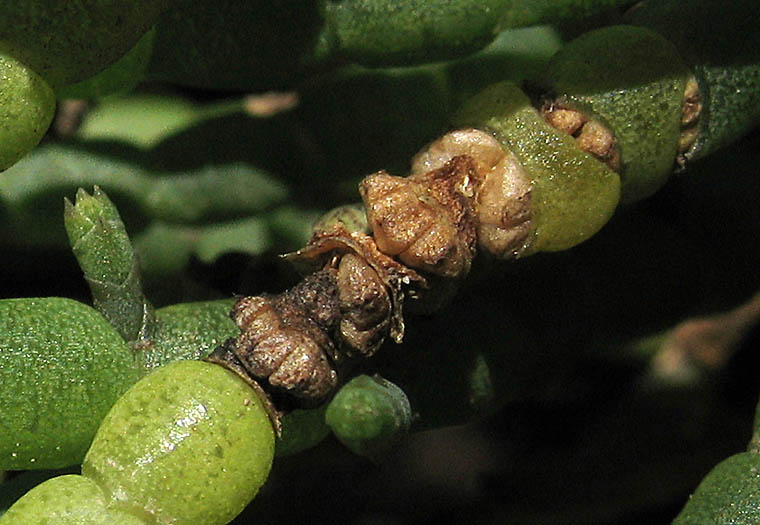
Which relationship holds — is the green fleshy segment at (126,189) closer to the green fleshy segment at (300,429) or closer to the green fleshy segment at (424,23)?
the green fleshy segment at (424,23)

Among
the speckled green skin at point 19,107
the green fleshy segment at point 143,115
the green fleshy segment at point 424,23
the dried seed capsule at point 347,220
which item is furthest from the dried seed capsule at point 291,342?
the green fleshy segment at point 143,115

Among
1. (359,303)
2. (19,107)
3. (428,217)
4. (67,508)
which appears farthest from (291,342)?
(19,107)

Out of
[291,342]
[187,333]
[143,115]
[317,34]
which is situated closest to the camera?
[291,342]

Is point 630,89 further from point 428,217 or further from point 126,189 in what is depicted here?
point 126,189

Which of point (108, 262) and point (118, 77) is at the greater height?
point (118, 77)

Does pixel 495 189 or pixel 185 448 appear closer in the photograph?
pixel 185 448

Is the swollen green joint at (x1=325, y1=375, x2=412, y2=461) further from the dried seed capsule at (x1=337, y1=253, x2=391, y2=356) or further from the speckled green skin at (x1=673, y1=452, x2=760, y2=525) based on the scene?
the speckled green skin at (x1=673, y1=452, x2=760, y2=525)
